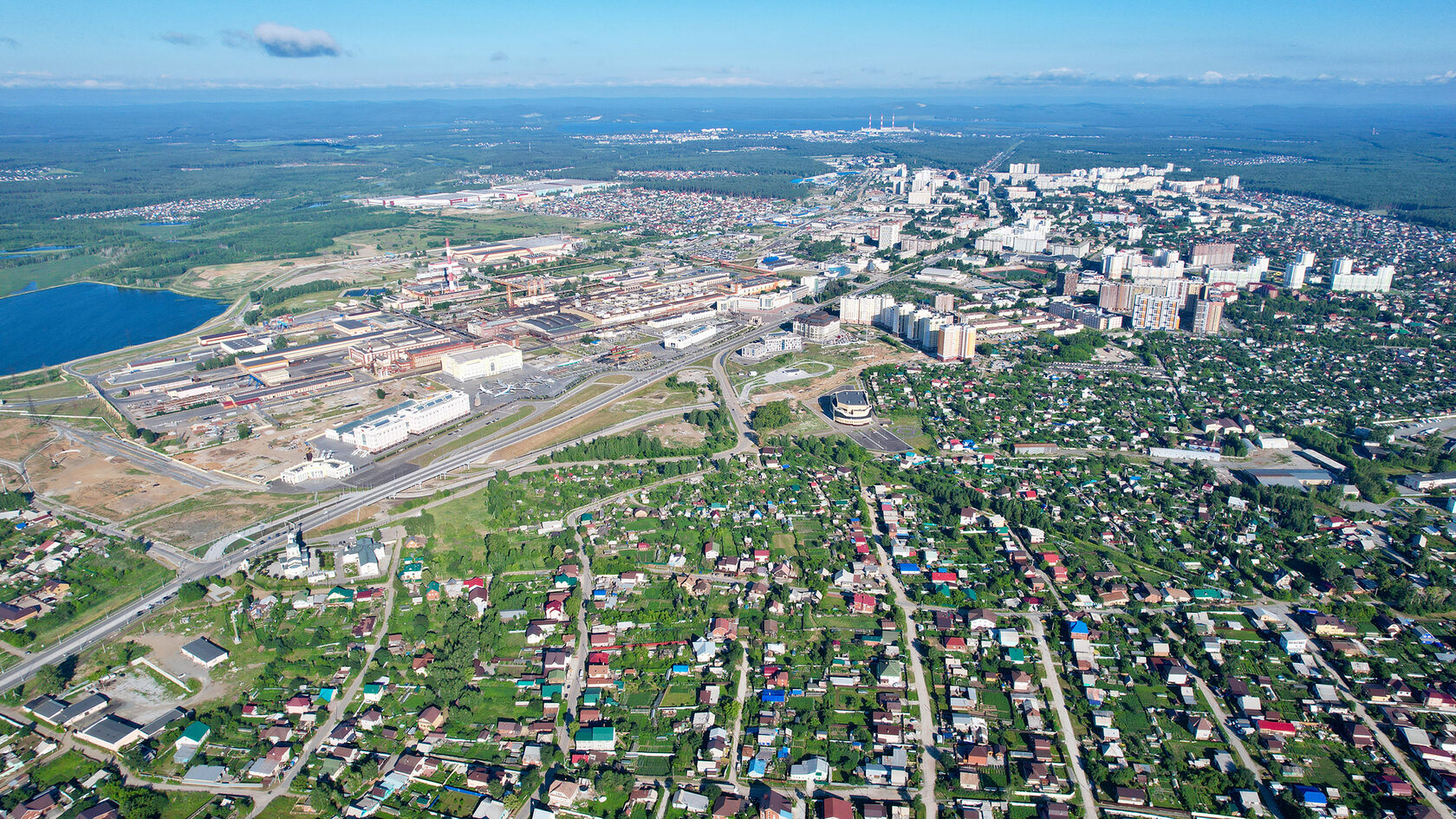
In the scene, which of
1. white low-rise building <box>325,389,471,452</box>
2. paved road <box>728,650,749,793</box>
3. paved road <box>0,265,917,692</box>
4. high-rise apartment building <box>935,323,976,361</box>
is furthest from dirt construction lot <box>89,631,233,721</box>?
high-rise apartment building <box>935,323,976,361</box>

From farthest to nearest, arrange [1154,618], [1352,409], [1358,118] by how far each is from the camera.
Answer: [1358,118] → [1352,409] → [1154,618]

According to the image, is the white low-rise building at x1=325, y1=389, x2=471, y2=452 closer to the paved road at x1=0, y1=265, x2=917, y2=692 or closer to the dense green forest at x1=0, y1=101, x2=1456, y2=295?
the paved road at x1=0, y1=265, x2=917, y2=692

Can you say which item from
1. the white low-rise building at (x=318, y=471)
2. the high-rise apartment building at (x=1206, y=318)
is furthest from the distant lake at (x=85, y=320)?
the high-rise apartment building at (x=1206, y=318)

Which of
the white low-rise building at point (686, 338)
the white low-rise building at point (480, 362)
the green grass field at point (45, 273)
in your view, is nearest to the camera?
the white low-rise building at point (480, 362)

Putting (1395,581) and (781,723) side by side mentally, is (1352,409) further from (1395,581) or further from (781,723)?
(781,723)

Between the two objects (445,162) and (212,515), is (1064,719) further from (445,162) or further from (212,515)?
(445,162)

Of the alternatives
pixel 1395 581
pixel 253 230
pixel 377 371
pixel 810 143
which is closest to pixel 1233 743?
pixel 1395 581

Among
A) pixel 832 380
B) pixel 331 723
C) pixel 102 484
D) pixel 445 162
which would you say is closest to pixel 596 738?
pixel 331 723

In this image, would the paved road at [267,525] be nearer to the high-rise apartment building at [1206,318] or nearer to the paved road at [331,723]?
the paved road at [331,723]
